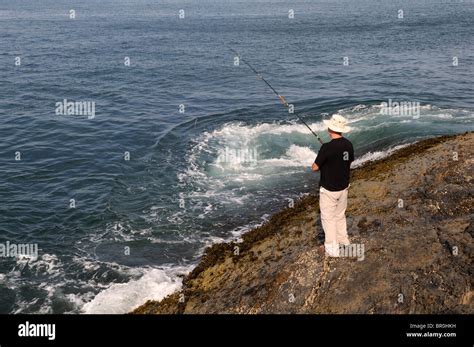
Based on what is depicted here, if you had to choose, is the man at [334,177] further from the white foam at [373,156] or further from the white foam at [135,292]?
the white foam at [373,156]

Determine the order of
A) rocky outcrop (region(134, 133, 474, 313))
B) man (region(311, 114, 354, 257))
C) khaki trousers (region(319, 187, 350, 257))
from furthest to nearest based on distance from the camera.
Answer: khaki trousers (region(319, 187, 350, 257)) < man (region(311, 114, 354, 257)) < rocky outcrop (region(134, 133, 474, 313))

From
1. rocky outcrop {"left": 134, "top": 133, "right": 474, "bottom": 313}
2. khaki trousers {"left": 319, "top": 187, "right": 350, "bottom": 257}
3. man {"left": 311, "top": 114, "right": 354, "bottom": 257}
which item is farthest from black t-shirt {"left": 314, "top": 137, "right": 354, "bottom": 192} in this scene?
rocky outcrop {"left": 134, "top": 133, "right": 474, "bottom": 313}

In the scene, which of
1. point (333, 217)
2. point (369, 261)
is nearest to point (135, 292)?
point (333, 217)

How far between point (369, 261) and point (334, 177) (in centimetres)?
187

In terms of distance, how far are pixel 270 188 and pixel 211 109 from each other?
12877 millimetres

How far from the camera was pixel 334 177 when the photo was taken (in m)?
8.68

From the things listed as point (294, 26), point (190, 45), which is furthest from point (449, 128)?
point (294, 26)

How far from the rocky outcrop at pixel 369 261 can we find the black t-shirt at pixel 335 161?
166cm

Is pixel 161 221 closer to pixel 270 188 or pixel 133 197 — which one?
pixel 133 197

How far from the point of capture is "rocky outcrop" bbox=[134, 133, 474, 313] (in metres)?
8.34

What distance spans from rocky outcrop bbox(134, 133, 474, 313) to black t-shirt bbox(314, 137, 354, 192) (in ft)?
5.45

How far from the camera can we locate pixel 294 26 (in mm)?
66125

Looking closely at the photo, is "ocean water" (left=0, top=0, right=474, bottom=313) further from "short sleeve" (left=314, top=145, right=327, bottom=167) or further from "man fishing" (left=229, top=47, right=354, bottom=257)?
"short sleeve" (left=314, top=145, right=327, bottom=167)

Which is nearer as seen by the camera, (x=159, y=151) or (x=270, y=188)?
(x=270, y=188)
